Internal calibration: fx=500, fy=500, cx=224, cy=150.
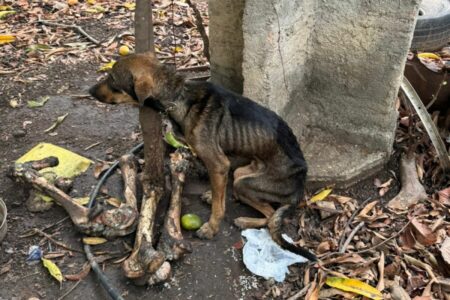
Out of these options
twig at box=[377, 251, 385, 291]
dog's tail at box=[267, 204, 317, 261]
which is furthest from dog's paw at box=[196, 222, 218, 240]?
twig at box=[377, 251, 385, 291]

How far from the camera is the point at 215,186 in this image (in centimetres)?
435

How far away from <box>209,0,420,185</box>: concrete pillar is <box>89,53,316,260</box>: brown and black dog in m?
0.44

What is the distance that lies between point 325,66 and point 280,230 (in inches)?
70.5

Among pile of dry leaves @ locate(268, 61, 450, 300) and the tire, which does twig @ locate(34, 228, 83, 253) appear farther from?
the tire

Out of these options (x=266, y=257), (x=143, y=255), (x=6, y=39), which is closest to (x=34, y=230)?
(x=143, y=255)

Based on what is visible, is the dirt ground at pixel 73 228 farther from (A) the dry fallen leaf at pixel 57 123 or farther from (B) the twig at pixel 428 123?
(B) the twig at pixel 428 123

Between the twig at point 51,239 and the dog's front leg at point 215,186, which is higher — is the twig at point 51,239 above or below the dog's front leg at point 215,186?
below

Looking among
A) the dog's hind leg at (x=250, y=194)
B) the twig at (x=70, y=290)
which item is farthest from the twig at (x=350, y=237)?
the twig at (x=70, y=290)

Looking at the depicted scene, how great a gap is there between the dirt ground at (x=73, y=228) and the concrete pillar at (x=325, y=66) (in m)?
0.45

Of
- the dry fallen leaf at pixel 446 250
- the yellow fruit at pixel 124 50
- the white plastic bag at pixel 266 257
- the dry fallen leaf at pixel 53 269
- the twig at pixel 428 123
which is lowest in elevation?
the dry fallen leaf at pixel 53 269

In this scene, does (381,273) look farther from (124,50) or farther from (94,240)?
(124,50)

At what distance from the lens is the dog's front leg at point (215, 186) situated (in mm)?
4277

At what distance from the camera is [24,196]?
15.8ft

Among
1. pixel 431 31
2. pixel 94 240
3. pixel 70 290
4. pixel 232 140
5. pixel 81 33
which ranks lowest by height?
pixel 70 290
